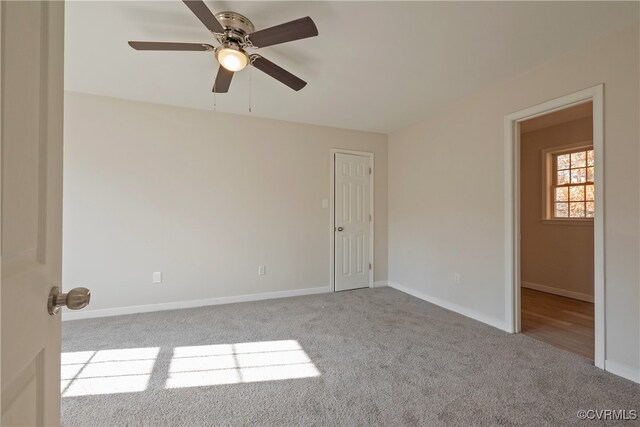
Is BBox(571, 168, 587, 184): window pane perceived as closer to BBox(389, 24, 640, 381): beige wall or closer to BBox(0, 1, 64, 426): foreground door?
BBox(389, 24, 640, 381): beige wall

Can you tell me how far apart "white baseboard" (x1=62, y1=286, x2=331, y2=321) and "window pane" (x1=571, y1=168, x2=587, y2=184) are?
12.7 feet

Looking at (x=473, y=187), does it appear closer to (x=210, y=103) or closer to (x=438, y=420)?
(x=438, y=420)

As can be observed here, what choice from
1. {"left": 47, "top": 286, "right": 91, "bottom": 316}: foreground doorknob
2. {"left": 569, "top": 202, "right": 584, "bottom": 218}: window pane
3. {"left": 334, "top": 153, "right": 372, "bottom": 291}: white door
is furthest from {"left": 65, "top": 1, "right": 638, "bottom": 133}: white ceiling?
{"left": 569, "top": 202, "right": 584, "bottom": 218}: window pane

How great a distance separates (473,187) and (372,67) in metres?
1.73

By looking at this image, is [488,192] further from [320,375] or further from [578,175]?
[320,375]

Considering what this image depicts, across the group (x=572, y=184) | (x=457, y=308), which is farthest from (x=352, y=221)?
(x=572, y=184)

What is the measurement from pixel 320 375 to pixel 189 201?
254 centimetres

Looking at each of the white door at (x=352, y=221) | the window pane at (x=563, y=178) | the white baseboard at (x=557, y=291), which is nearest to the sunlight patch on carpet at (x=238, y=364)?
the white door at (x=352, y=221)

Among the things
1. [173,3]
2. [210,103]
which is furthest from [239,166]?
[173,3]

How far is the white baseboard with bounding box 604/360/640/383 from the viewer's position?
6.37 feet

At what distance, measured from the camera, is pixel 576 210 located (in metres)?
4.07

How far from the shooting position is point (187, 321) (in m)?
3.02

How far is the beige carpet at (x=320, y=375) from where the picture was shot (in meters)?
1.64

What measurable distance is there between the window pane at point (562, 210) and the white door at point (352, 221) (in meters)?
2.80
